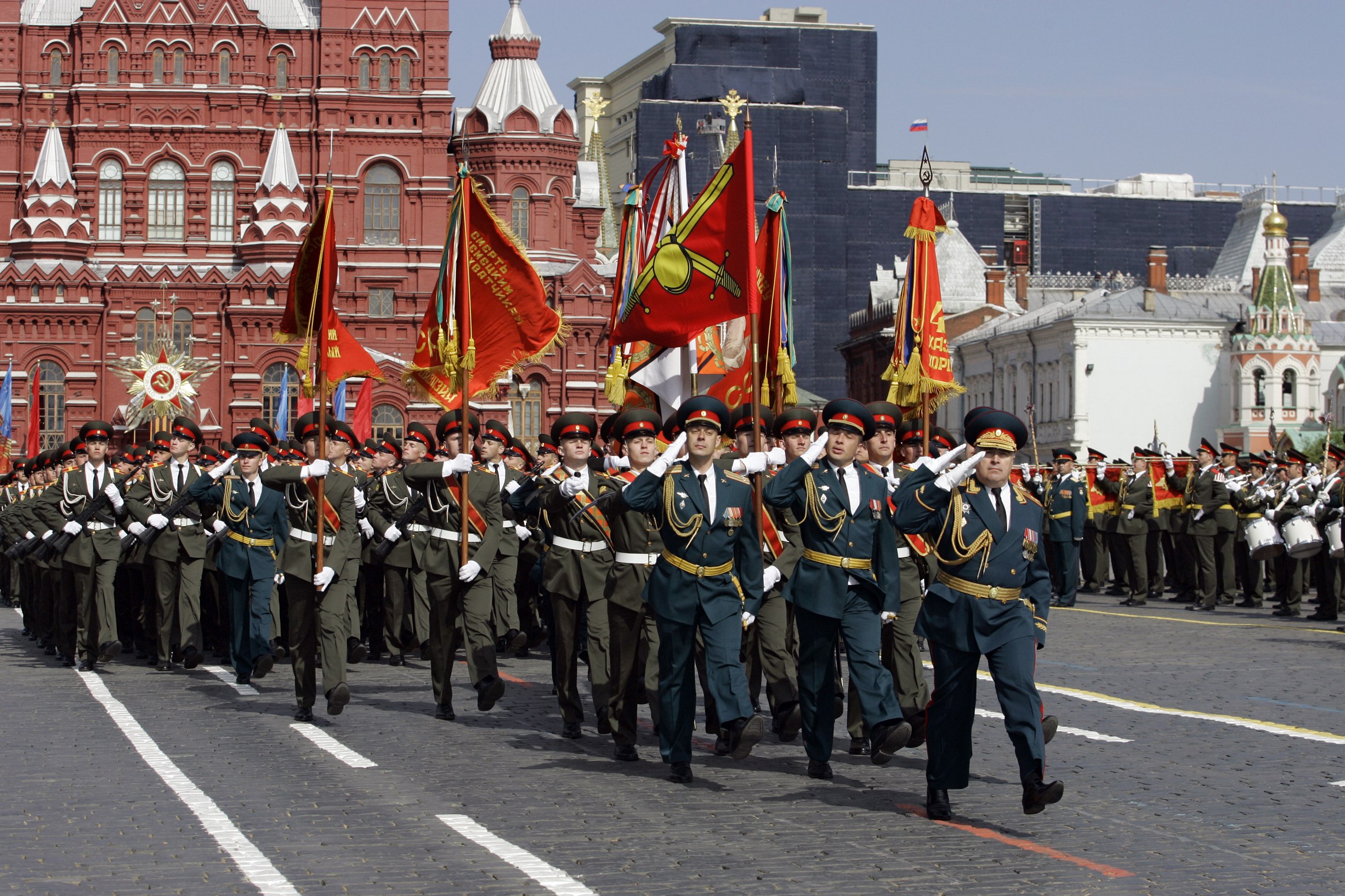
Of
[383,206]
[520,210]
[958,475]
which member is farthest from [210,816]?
[520,210]

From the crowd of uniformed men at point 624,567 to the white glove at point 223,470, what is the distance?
36 mm

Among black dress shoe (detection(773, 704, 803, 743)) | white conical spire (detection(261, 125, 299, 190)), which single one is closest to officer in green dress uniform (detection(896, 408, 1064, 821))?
black dress shoe (detection(773, 704, 803, 743))

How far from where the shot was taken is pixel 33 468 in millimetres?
22406

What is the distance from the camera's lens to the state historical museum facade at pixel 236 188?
6191cm

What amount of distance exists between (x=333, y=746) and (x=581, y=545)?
6.37 feet

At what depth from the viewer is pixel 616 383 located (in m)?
18.1

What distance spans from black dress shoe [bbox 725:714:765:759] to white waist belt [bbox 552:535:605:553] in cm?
260

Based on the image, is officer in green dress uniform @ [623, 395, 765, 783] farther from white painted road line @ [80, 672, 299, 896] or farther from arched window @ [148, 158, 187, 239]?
arched window @ [148, 158, 187, 239]

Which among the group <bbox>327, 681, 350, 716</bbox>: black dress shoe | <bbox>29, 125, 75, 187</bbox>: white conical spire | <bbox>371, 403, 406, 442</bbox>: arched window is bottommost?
<bbox>327, 681, 350, 716</bbox>: black dress shoe

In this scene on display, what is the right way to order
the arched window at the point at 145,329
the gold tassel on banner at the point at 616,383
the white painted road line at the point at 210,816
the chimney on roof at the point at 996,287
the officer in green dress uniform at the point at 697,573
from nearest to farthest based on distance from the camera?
the white painted road line at the point at 210,816 → the officer in green dress uniform at the point at 697,573 → the gold tassel on banner at the point at 616,383 → the arched window at the point at 145,329 → the chimney on roof at the point at 996,287

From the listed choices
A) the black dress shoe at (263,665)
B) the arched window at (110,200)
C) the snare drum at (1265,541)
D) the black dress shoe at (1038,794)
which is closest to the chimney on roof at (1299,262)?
the arched window at (110,200)

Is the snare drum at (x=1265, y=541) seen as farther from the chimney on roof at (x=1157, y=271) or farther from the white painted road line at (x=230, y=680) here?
the chimney on roof at (x=1157, y=271)

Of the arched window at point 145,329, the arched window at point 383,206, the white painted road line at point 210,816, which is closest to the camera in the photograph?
the white painted road line at point 210,816

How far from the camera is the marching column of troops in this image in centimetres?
850
